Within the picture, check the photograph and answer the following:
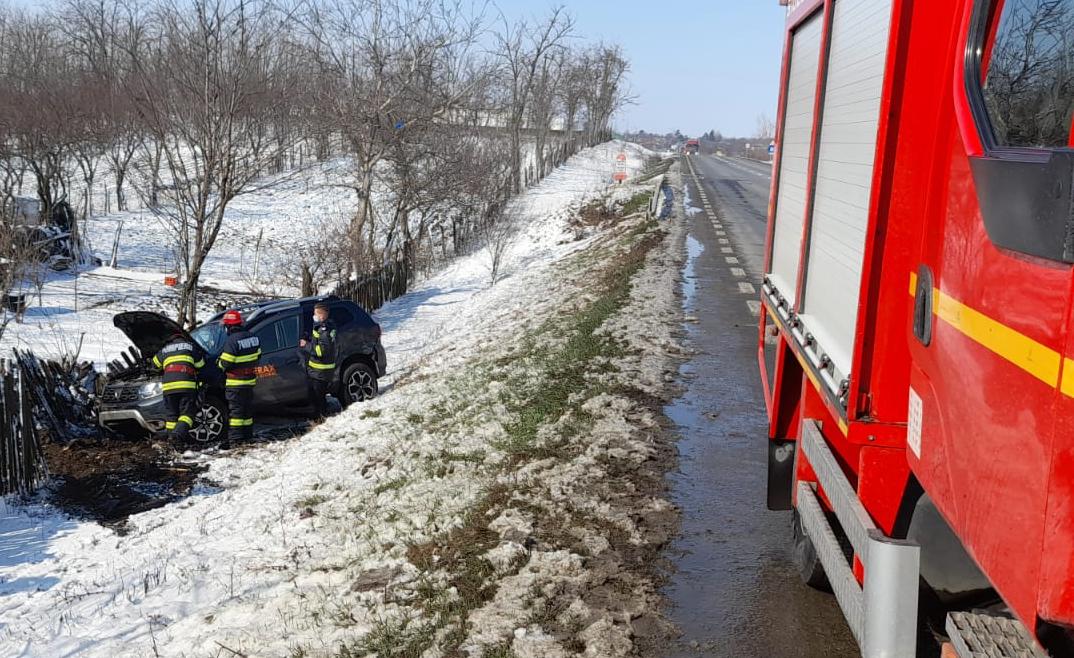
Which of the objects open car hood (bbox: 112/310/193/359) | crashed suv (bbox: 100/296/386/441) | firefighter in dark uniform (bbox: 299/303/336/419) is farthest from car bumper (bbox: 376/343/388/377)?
open car hood (bbox: 112/310/193/359)

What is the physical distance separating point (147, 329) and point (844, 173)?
9490 millimetres

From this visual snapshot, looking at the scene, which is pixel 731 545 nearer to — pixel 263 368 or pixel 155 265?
pixel 263 368

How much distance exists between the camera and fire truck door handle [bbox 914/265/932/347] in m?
2.77

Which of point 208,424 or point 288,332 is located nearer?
point 208,424

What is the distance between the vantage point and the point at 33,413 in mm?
9766

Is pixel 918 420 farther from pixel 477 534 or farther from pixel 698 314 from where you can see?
pixel 698 314

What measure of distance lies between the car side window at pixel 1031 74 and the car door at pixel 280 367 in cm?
986

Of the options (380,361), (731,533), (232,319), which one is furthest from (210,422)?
(731,533)

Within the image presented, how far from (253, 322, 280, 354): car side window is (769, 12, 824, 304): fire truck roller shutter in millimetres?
7190

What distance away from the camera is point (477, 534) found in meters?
5.75

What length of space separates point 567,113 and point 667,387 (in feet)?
184

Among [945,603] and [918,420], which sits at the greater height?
[918,420]

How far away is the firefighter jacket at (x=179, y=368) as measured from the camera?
390 inches

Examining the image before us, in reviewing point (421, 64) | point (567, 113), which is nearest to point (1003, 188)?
point (421, 64)
